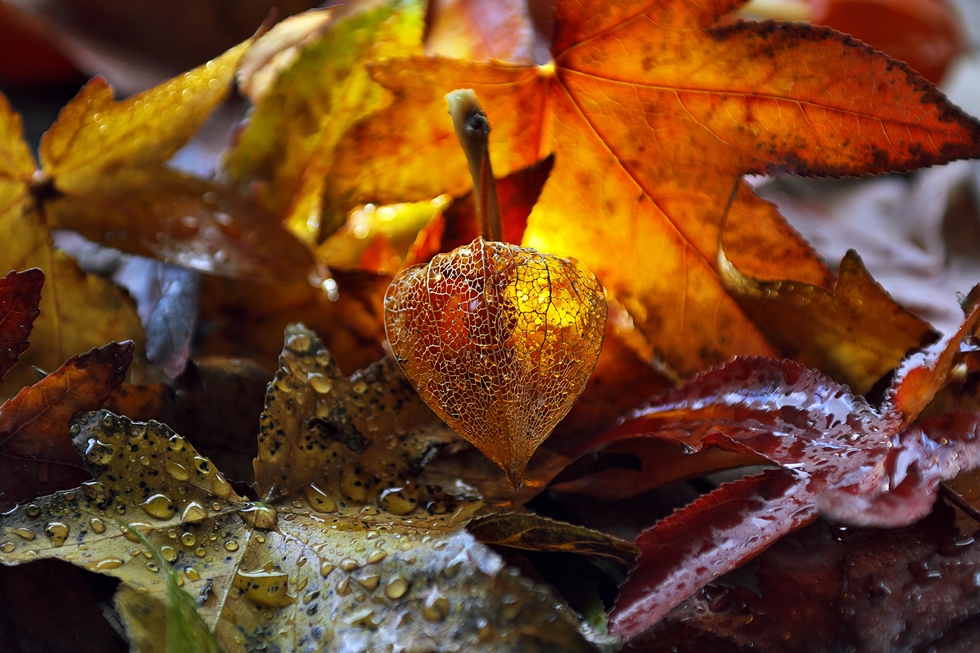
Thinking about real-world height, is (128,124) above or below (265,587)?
above

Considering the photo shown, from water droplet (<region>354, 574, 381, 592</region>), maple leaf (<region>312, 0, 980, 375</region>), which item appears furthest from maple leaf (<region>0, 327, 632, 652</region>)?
maple leaf (<region>312, 0, 980, 375</region>)

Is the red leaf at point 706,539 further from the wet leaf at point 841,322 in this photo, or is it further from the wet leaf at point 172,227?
the wet leaf at point 172,227

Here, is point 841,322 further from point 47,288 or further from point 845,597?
point 47,288

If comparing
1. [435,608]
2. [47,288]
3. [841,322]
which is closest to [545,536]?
[435,608]

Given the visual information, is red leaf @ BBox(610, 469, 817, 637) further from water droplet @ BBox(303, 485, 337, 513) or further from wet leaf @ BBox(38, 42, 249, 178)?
wet leaf @ BBox(38, 42, 249, 178)

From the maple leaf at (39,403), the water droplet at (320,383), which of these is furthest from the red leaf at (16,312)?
the water droplet at (320,383)

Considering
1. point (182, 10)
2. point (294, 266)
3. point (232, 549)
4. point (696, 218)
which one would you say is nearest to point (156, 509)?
point (232, 549)
